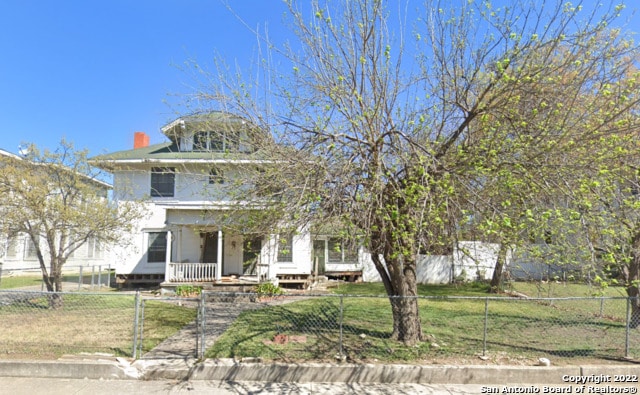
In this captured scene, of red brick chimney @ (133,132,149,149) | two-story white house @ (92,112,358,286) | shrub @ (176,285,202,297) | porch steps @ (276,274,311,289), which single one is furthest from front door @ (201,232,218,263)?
red brick chimney @ (133,132,149,149)

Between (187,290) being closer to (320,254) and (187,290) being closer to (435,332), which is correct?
(320,254)

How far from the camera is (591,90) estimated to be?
570 cm

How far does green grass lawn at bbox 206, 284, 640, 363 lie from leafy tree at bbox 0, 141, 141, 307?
4.58m

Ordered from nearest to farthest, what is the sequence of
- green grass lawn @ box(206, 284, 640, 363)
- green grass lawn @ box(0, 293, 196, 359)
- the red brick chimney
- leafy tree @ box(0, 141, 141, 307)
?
green grass lawn @ box(206, 284, 640, 363), green grass lawn @ box(0, 293, 196, 359), leafy tree @ box(0, 141, 141, 307), the red brick chimney

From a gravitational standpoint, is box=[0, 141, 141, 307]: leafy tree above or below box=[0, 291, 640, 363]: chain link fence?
above

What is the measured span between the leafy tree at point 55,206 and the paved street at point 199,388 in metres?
5.03

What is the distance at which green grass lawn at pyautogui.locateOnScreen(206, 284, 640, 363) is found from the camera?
6.07m

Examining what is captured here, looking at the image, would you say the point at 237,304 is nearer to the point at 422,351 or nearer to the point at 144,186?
the point at 422,351

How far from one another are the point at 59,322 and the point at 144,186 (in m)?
8.13

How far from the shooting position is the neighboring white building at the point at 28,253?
1075 centimetres

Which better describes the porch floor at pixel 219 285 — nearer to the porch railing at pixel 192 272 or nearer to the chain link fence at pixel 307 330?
the porch railing at pixel 192 272

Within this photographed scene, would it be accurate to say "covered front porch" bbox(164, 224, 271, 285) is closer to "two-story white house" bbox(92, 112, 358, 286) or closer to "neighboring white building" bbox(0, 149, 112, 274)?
"two-story white house" bbox(92, 112, 358, 286)

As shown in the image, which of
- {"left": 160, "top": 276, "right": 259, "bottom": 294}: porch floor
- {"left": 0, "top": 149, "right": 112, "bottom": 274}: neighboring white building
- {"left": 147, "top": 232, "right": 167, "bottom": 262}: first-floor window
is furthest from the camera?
{"left": 147, "top": 232, "right": 167, "bottom": 262}: first-floor window

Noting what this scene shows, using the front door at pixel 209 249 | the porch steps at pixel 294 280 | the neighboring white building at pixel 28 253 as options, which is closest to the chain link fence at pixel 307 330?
the neighboring white building at pixel 28 253
